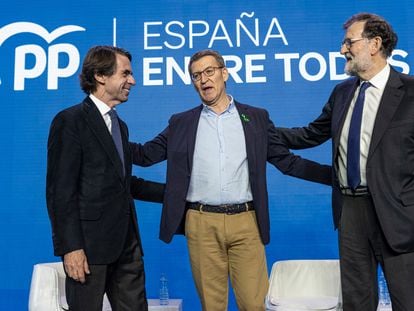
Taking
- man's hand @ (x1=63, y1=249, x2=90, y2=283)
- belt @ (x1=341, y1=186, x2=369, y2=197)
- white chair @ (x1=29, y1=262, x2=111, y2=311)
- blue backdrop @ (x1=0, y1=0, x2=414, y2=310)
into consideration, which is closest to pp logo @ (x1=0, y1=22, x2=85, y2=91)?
blue backdrop @ (x1=0, y1=0, x2=414, y2=310)

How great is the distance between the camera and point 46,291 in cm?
311

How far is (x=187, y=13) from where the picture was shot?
4156 millimetres

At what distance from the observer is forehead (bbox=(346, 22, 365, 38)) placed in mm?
2395

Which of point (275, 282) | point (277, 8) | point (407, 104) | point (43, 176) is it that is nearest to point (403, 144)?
point (407, 104)

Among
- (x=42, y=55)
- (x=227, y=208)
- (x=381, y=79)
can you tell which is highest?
(x=42, y=55)

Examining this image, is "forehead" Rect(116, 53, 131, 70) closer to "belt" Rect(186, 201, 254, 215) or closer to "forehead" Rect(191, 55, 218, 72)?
"forehead" Rect(191, 55, 218, 72)

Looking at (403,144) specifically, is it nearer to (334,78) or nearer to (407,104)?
(407,104)

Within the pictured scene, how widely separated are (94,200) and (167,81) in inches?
84.6

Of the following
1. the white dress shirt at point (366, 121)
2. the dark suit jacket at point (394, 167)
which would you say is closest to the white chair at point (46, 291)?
the white dress shirt at point (366, 121)

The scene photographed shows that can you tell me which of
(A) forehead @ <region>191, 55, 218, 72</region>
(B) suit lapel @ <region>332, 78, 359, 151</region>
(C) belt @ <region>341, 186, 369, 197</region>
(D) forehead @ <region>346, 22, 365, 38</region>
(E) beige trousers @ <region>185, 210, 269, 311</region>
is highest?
(D) forehead @ <region>346, 22, 365, 38</region>

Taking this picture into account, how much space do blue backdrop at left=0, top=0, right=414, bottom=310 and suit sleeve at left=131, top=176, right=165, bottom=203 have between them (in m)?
1.34

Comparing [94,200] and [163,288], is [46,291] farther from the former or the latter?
[94,200]

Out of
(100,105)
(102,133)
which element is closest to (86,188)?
(102,133)

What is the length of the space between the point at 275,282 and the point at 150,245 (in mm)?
1177
